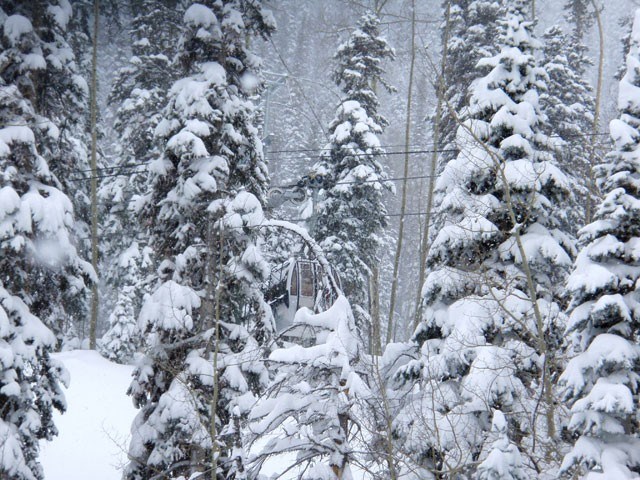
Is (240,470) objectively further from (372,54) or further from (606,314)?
(372,54)

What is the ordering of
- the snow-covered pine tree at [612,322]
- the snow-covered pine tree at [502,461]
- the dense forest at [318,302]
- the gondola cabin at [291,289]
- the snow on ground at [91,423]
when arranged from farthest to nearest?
1. the snow on ground at [91,423]
2. the gondola cabin at [291,289]
3. the dense forest at [318,302]
4. the snow-covered pine tree at [612,322]
5. the snow-covered pine tree at [502,461]

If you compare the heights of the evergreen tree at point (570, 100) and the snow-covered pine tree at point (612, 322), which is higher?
the evergreen tree at point (570, 100)

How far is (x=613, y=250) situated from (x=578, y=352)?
1638 millimetres

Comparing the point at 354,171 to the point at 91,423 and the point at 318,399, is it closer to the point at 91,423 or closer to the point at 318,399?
the point at 91,423

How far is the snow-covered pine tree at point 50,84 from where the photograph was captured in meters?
11.6

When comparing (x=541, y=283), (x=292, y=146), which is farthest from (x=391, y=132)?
(x=541, y=283)

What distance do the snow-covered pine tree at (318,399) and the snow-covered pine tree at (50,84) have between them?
577 centimetres

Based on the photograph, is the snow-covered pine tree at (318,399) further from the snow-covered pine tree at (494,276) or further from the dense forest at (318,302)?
the snow-covered pine tree at (494,276)

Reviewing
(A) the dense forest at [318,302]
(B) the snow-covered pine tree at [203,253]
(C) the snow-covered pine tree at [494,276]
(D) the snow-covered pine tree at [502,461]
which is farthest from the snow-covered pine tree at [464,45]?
(D) the snow-covered pine tree at [502,461]

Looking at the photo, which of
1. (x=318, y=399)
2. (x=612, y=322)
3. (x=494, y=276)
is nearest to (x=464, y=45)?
(x=494, y=276)

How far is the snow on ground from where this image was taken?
18.3 meters

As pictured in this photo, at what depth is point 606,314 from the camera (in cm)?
850

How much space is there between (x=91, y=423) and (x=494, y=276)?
A: 16446 millimetres

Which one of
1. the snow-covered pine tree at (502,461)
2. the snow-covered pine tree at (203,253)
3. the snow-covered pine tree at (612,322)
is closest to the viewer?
the snow-covered pine tree at (502,461)
